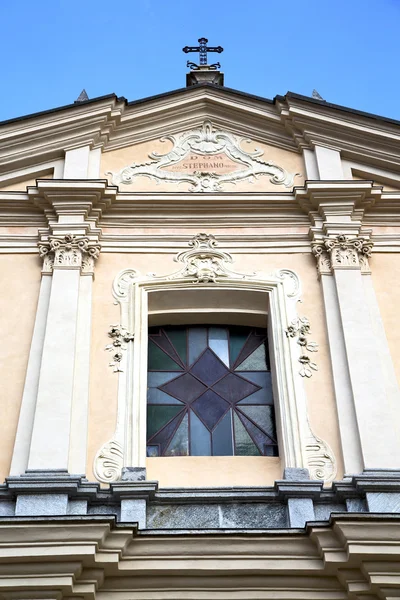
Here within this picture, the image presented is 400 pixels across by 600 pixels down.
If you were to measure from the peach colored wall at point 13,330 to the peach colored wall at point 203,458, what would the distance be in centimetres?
69

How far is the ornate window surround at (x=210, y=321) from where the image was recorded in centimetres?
883

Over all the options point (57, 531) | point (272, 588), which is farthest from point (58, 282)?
point (272, 588)

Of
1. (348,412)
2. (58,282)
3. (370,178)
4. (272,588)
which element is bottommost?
(272,588)

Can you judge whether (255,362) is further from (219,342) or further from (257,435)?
(257,435)

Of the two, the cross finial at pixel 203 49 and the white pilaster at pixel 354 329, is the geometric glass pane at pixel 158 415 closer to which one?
the white pilaster at pixel 354 329

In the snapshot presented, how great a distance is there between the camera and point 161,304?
410 inches

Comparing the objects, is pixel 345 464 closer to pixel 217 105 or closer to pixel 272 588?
pixel 272 588

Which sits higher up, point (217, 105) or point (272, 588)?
point (217, 105)

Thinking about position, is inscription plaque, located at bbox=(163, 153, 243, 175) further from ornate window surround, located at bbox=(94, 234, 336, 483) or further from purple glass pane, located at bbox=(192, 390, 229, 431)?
purple glass pane, located at bbox=(192, 390, 229, 431)

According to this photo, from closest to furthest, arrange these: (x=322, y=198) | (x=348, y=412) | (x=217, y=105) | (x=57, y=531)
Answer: (x=57, y=531) < (x=348, y=412) < (x=322, y=198) < (x=217, y=105)

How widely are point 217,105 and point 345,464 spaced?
19.0 ft

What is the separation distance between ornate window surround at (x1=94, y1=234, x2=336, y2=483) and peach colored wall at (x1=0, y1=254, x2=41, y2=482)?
87cm

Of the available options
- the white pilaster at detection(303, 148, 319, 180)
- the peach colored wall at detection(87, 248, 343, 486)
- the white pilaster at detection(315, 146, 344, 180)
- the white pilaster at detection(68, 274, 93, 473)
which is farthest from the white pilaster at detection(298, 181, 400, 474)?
the white pilaster at detection(68, 274, 93, 473)

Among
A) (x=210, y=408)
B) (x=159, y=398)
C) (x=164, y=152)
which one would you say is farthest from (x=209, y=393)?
(x=164, y=152)
